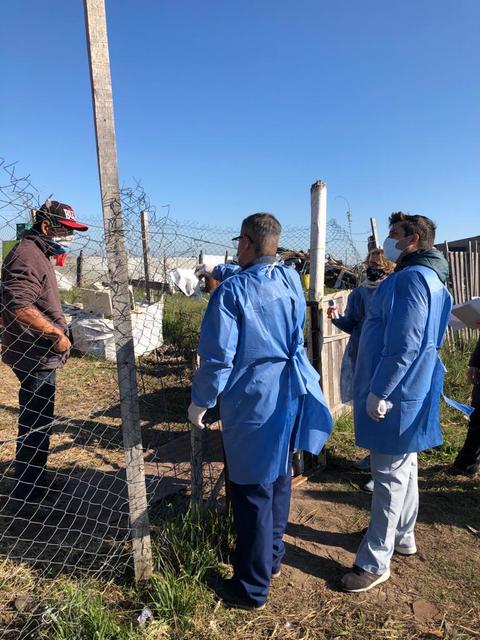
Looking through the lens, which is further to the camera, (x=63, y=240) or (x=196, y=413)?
(x=63, y=240)

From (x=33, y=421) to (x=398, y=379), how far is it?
230cm

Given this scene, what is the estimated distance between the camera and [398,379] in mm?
2336

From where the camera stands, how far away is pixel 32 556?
278 centimetres

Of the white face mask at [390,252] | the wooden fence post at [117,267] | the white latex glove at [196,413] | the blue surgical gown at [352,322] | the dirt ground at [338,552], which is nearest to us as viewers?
the wooden fence post at [117,267]

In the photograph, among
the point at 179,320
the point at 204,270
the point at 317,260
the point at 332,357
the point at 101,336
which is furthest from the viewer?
the point at 179,320

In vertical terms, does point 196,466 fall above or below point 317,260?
below

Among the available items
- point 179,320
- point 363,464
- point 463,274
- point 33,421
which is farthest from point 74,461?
point 463,274

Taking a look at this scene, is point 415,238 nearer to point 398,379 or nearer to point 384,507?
point 398,379

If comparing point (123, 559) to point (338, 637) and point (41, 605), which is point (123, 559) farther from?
point (338, 637)

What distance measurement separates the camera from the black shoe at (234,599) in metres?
2.38

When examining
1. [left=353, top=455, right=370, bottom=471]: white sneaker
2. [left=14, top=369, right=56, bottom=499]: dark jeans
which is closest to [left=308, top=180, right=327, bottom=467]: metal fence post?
[left=353, top=455, right=370, bottom=471]: white sneaker

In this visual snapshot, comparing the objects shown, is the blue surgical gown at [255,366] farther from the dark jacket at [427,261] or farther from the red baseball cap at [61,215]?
the red baseball cap at [61,215]

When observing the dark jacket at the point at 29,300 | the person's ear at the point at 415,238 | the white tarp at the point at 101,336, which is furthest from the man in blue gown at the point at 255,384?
the white tarp at the point at 101,336

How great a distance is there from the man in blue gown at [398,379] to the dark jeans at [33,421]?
6.50 feet
